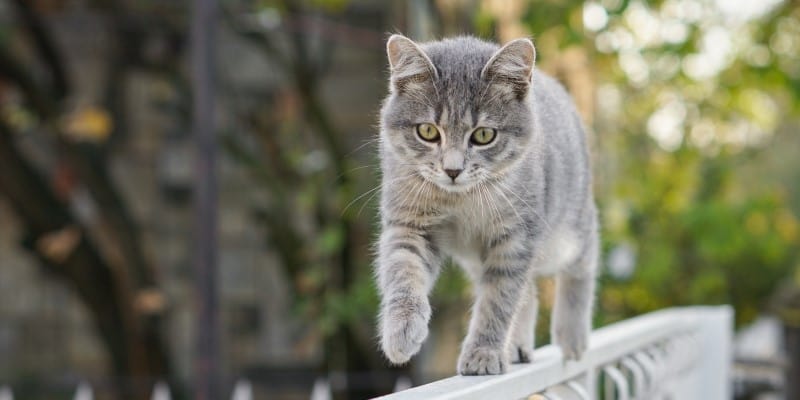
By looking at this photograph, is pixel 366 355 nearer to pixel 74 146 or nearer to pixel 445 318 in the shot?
pixel 445 318

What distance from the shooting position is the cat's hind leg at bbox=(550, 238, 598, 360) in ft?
7.97

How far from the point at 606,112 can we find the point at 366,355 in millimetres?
4323

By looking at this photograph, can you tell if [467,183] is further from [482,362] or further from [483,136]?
[482,362]

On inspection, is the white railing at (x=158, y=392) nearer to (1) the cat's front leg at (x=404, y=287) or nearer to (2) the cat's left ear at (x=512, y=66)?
(1) the cat's front leg at (x=404, y=287)

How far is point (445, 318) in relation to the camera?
592 centimetres

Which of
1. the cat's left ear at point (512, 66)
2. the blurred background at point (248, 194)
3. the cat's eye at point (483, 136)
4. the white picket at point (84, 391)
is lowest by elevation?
the white picket at point (84, 391)

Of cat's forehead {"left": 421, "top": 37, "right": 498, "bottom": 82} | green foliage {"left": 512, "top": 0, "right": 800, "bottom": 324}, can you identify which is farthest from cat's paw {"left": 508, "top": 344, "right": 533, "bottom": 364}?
green foliage {"left": 512, "top": 0, "right": 800, "bottom": 324}

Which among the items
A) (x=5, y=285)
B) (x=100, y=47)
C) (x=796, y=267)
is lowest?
(x=796, y=267)

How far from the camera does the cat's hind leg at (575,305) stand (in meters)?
2.43

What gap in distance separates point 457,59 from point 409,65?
11cm

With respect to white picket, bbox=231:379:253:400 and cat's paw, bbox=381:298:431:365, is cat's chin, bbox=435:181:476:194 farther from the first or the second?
white picket, bbox=231:379:253:400

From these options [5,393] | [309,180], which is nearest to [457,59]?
[309,180]

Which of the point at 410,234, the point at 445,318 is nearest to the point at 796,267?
the point at 445,318

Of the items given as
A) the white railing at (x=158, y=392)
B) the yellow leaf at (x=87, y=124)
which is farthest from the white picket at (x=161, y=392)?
the yellow leaf at (x=87, y=124)
